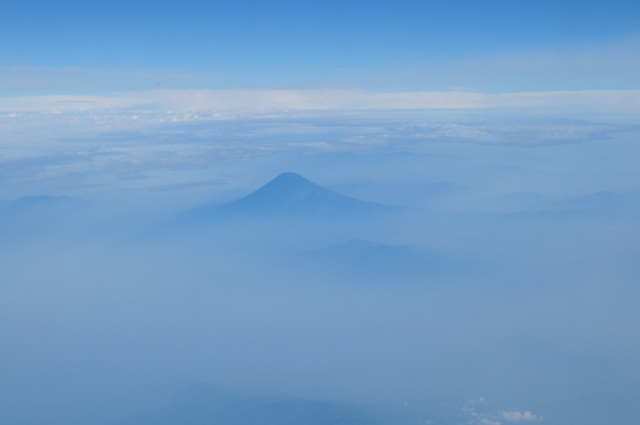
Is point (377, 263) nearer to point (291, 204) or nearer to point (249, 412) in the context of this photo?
point (291, 204)

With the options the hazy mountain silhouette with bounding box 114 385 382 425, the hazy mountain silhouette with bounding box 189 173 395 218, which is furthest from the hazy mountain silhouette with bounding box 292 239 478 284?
the hazy mountain silhouette with bounding box 114 385 382 425

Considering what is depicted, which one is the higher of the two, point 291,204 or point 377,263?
point 291,204

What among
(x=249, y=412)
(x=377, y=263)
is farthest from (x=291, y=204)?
(x=249, y=412)

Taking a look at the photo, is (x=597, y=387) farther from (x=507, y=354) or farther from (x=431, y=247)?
(x=431, y=247)

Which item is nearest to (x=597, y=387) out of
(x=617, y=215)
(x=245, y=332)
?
(x=245, y=332)

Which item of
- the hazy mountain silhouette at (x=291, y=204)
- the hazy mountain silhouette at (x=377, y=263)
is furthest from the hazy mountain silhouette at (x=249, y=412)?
the hazy mountain silhouette at (x=291, y=204)

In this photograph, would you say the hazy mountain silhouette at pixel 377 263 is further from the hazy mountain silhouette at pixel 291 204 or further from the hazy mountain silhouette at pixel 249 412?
the hazy mountain silhouette at pixel 249 412

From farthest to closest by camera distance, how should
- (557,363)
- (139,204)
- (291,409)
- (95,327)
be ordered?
(139,204) → (95,327) → (557,363) → (291,409)

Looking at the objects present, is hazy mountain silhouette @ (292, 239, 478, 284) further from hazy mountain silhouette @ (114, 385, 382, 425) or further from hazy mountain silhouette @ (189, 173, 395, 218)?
hazy mountain silhouette @ (114, 385, 382, 425)
